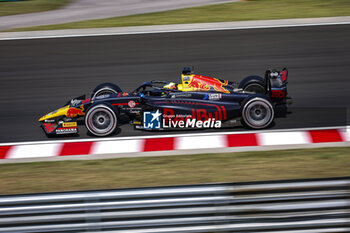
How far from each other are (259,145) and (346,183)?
9.78 feet

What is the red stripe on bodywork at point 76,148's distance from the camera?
775 cm

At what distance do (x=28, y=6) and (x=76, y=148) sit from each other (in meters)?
11.4

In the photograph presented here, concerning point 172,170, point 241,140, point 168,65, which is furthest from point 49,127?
point 168,65

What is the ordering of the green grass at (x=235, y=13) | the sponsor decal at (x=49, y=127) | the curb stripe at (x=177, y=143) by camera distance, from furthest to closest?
the green grass at (x=235, y=13)
the sponsor decal at (x=49, y=127)
the curb stripe at (x=177, y=143)

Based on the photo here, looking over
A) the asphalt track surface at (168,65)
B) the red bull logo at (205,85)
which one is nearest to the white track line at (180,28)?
the asphalt track surface at (168,65)

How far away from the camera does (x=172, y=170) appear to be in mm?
6926

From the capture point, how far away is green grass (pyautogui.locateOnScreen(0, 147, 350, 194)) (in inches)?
261

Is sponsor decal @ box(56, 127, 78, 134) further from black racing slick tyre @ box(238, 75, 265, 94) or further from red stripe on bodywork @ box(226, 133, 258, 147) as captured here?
black racing slick tyre @ box(238, 75, 265, 94)

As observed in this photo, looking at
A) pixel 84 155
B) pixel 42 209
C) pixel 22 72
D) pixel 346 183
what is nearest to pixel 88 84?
pixel 22 72

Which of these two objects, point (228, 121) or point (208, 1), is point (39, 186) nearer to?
point (228, 121)

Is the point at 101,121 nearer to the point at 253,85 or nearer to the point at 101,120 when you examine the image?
the point at 101,120

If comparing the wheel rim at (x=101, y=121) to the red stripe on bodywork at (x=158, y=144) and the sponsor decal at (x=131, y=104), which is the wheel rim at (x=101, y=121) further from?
the red stripe on bodywork at (x=158, y=144)

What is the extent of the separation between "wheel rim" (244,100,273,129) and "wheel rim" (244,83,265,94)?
2.52 feet

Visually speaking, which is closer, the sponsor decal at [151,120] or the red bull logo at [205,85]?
the sponsor decal at [151,120]
